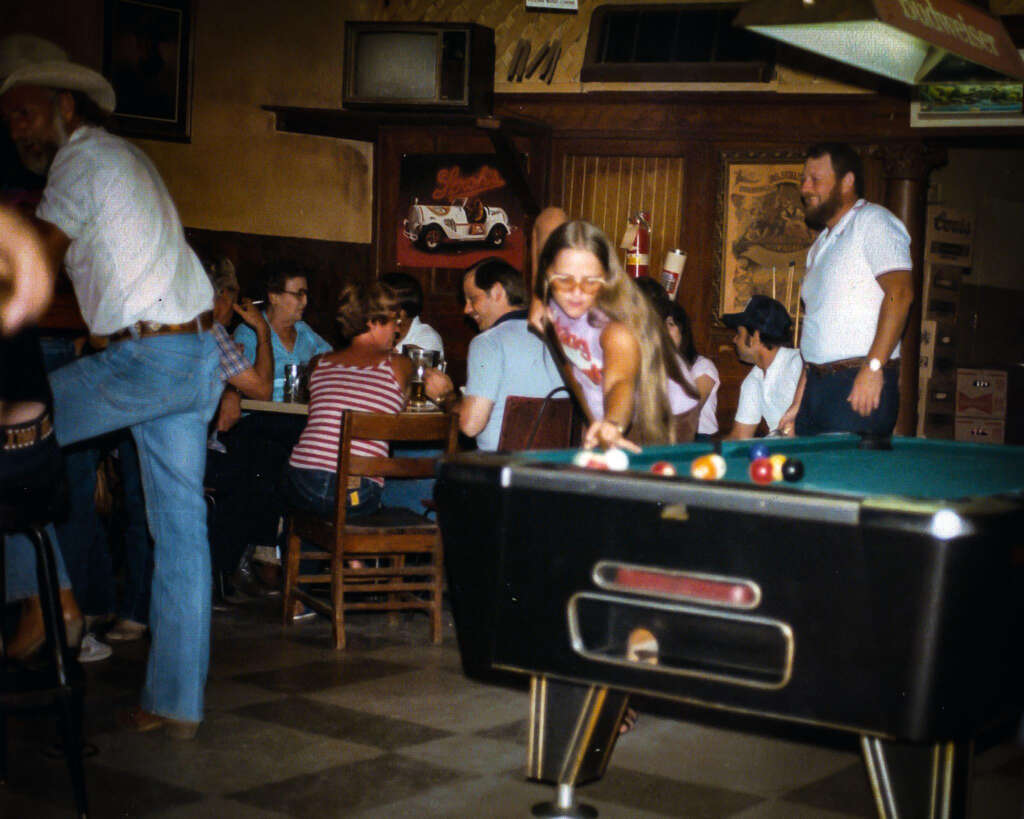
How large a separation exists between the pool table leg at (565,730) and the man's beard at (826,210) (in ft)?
7.83

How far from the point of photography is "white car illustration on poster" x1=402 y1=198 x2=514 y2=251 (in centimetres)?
790

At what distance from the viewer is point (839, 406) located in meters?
4.41

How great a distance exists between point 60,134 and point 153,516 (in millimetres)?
1029

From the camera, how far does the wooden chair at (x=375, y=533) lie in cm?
455

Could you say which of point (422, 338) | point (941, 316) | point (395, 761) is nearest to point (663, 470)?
point (395, 761)

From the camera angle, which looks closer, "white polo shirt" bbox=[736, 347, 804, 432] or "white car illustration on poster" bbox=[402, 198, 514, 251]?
"white polo shirt" bbox=[736, 347, 804, 432]

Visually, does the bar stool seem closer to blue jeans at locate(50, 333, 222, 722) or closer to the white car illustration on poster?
blue jeans at locate(50, 333, 222, 722)

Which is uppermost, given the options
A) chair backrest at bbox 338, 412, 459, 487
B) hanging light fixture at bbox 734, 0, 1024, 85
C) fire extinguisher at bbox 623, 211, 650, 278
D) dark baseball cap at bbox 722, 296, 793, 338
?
hanging light fixture at bbox 734, 0, 1024, 85

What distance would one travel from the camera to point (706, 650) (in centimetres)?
230

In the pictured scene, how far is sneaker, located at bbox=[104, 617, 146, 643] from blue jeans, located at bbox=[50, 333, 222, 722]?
1.19m

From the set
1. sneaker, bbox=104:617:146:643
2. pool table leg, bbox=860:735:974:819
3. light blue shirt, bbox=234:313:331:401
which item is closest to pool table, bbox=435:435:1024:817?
A: pool table leg, bbox=860:735:974:819

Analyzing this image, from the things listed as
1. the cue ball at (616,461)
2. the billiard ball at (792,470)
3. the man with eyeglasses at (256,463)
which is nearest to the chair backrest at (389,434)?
the man with eyeglasses at (256,463)

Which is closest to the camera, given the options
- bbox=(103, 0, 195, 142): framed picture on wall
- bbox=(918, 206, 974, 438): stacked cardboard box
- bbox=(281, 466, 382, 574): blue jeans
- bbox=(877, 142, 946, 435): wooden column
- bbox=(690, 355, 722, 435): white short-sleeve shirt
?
bbox=(281, 466, 382, 574): blue jeans

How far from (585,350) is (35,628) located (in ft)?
5.57
